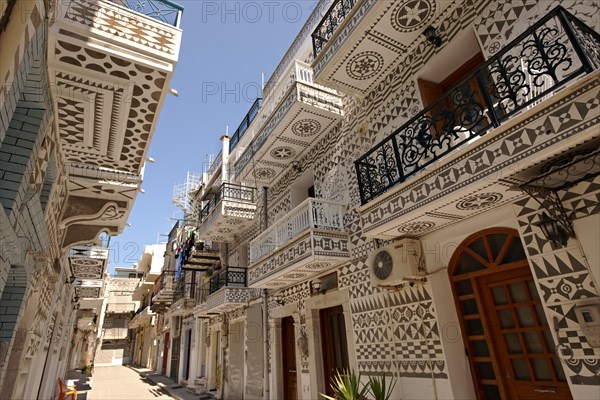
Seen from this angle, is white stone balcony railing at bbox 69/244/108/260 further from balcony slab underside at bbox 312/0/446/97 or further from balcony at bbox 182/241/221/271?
balcony slab underside at bbox 312/0/446/97

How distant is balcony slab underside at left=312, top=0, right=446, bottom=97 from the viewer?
556cm

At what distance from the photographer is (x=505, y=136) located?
3494 millimetres

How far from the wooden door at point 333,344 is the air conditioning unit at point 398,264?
2.22 metres

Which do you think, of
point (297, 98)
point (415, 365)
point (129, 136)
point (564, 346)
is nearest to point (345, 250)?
point (415, 365)

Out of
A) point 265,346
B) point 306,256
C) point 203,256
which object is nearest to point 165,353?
point 203,256

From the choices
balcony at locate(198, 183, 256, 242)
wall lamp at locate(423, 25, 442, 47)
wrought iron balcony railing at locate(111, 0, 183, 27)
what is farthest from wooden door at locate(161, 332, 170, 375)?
wall lamp at locate(423, 25, 442, 47)

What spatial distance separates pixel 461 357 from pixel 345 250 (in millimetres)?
2815

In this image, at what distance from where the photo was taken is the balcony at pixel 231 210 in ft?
38.9

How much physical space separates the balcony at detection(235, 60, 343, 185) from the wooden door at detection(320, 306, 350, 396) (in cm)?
418

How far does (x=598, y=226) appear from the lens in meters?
3.47

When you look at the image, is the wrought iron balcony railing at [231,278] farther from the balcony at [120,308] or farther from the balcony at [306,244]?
the balcony at [120,308]

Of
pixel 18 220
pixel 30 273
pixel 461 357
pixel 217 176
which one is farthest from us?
pixel 217 176

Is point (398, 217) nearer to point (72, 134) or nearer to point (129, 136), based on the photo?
point (129, 136)

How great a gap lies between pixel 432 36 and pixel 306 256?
4.49 meters
